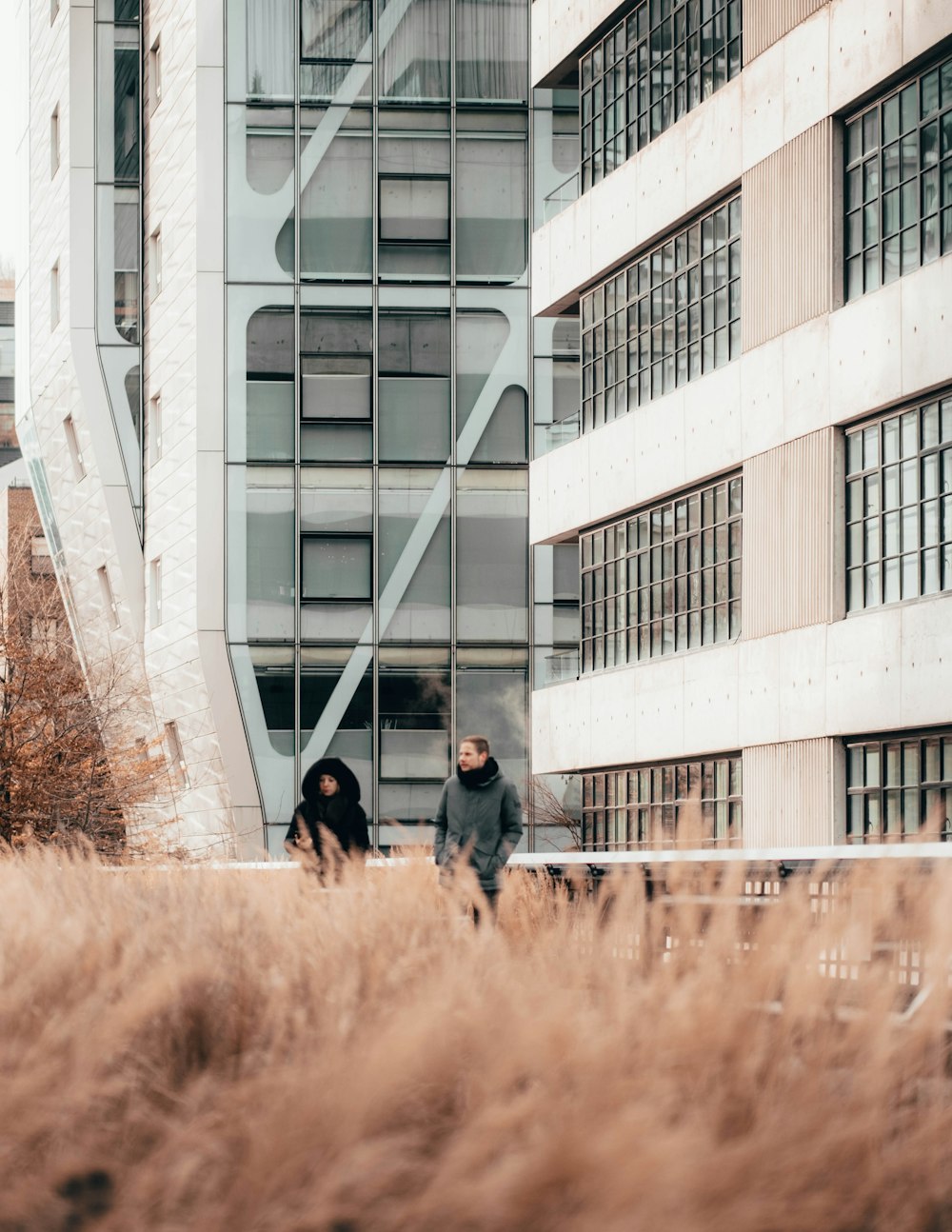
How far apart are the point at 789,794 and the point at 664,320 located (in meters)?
8.75

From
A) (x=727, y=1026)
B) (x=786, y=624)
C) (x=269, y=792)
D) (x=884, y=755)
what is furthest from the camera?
(x=269, y=792)

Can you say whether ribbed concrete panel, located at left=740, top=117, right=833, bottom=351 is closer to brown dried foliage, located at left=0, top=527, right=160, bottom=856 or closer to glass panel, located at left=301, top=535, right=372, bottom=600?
brown dried foliage, located at left=0, top=527, right=160, bottom=856

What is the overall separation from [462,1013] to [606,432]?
2797 centimetres

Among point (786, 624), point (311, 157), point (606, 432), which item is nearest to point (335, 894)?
point (786, 624)

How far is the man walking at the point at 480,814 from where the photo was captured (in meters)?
14.1

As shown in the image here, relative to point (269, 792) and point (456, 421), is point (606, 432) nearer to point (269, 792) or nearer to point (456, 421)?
point (456, 421)

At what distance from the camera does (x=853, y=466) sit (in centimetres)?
2522

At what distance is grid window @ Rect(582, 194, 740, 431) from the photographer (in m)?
29.0

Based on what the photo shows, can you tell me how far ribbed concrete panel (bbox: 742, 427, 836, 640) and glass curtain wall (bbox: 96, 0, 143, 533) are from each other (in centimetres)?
2291

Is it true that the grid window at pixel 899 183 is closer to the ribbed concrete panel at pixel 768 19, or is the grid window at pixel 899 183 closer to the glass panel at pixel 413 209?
the ribbed concrete panel at pixel 768 19

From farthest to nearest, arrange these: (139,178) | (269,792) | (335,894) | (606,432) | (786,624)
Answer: (139,178) < (269,792) < (606,432) < (786,624) < (335,894)

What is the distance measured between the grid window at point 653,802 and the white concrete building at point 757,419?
2.5 inches

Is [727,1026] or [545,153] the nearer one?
[727,1026]

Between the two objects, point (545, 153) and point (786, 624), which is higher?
point (545, 153)
